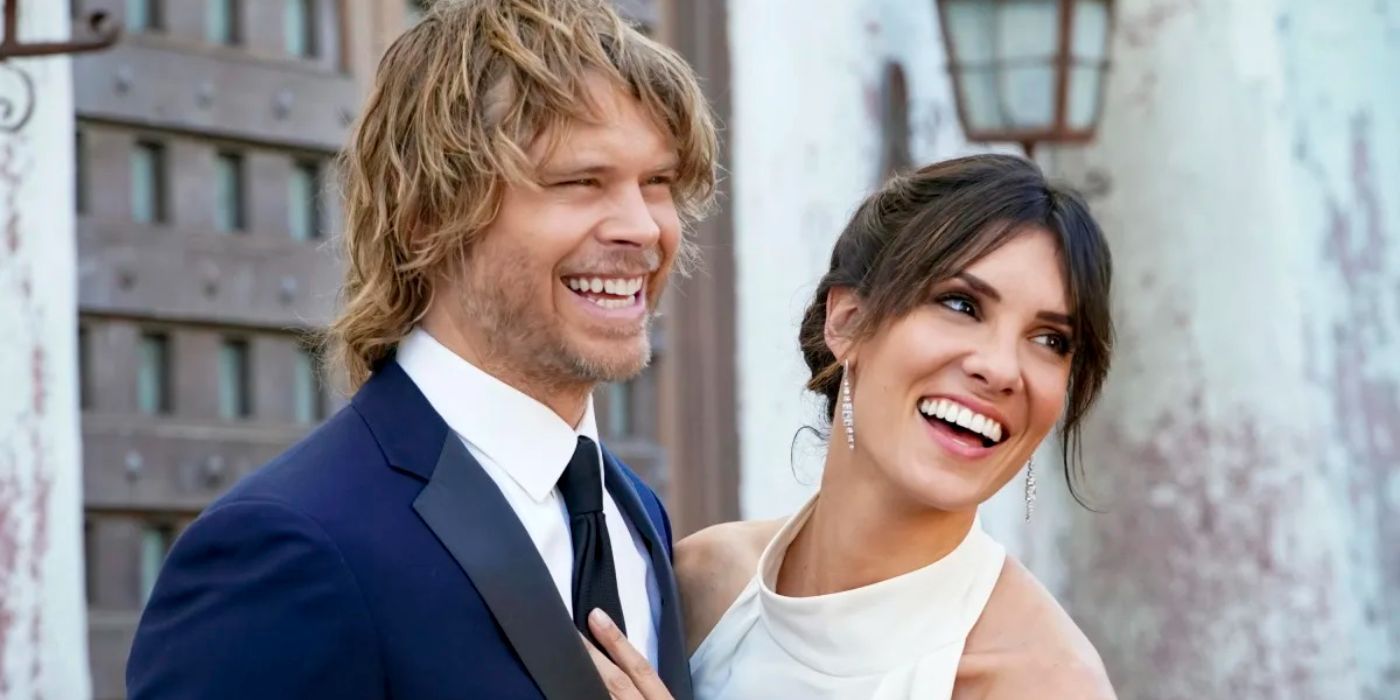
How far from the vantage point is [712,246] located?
611 centimetres

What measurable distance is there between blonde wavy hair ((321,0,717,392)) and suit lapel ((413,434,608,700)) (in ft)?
0.81

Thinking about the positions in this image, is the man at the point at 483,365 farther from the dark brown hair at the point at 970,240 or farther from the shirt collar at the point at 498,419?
the dark brown hair at the point at 970,240

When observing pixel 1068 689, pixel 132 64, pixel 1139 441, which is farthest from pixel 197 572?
pixel 1139 441

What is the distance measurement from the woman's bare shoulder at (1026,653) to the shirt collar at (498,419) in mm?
586

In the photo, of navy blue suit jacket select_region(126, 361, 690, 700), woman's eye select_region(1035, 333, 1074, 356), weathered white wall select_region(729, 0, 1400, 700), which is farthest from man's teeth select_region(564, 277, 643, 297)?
weathered white wall select_region(729, 0, 1400, 700)

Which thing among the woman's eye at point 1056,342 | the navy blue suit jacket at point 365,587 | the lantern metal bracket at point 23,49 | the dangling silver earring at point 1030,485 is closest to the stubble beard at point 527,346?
the navy blue suit jacket at point 365,587

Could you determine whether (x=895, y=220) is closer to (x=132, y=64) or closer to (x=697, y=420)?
(x=132, y=64)

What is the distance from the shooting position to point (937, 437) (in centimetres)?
295

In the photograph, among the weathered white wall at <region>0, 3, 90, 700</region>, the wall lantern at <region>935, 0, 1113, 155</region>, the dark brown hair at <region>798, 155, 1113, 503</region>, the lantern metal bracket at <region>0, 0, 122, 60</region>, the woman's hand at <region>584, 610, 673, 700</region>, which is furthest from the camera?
the wall lantern at <region>935, 0, 1113, 155</region>

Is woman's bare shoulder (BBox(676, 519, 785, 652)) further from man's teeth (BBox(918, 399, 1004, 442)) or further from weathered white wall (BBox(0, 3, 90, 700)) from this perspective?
weathered white wall (BBox(0, 3, 90, 700))

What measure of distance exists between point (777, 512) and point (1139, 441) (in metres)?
1.62

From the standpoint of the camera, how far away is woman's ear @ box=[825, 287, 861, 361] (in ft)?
10.3

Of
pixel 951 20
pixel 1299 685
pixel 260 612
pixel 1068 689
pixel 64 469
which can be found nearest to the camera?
pixel 260 612

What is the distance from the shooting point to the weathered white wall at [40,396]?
433cm
